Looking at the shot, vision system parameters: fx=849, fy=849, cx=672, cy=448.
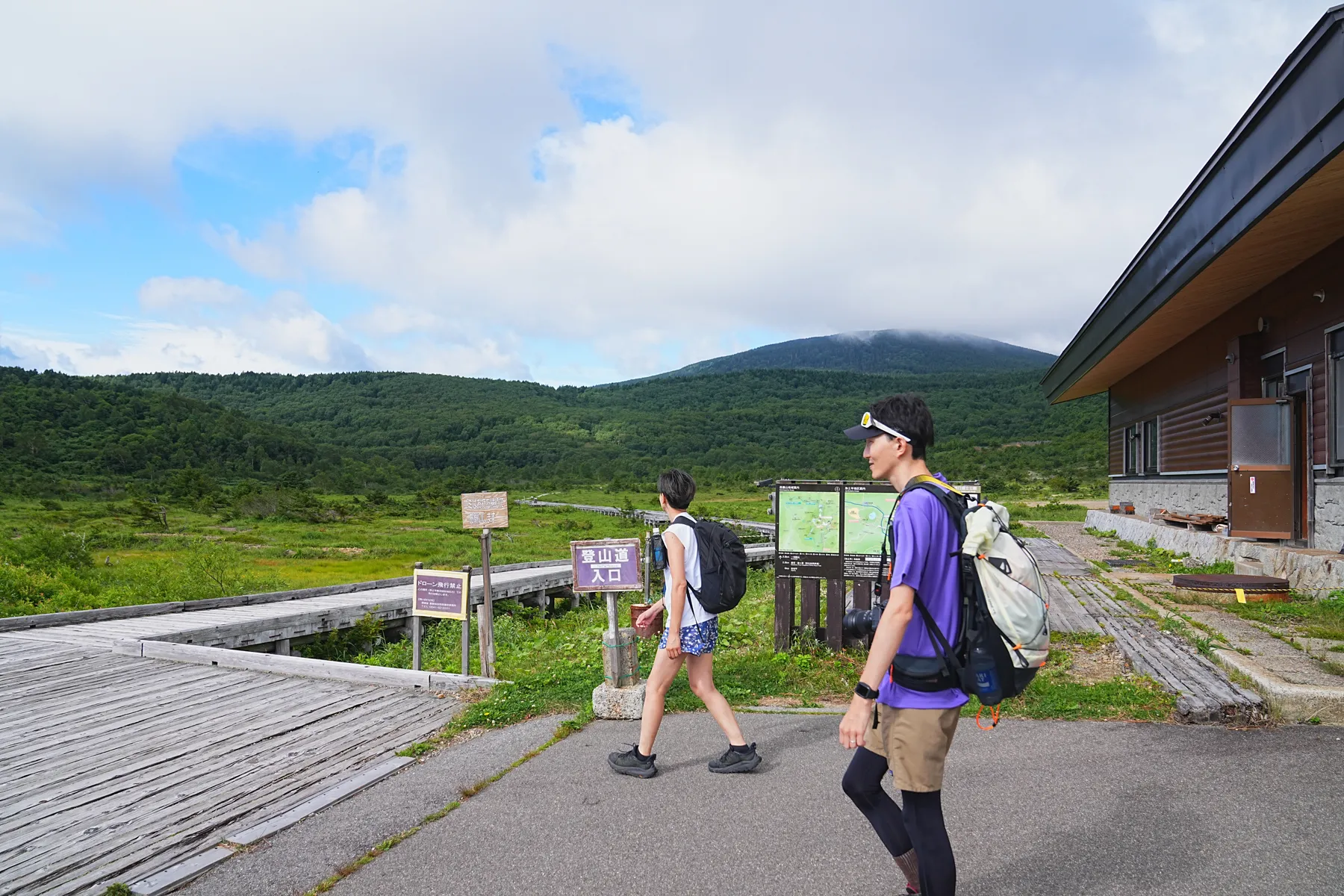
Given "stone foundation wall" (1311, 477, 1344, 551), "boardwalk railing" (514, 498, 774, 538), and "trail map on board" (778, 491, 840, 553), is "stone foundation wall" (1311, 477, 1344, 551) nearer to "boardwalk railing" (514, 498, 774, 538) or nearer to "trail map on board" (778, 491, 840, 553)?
"trail map on board" (778, 491, 840, 553)

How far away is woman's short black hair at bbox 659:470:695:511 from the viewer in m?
4.95

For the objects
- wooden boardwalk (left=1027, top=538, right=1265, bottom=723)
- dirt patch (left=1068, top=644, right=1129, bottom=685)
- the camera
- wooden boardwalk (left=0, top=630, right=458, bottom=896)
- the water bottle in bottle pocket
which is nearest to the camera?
the water bottle in bottle pocket

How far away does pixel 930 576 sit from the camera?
115 inches

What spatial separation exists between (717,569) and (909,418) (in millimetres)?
2049

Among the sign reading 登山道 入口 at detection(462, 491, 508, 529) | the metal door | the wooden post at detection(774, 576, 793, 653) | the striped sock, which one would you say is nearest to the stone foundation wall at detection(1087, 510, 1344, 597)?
the metal door

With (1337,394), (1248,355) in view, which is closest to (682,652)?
(1337,394)

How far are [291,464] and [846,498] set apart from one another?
302 ft

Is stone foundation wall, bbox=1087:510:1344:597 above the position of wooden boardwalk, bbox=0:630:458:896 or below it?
above

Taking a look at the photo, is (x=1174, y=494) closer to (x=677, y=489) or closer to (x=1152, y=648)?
(x=1152, y=648)

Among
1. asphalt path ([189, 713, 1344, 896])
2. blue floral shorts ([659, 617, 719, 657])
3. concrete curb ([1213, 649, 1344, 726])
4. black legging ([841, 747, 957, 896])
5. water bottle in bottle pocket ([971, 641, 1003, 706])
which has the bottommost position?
asphalt path ([189, 713, 1344, 896])

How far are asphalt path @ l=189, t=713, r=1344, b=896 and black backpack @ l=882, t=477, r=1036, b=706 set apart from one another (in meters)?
1.13

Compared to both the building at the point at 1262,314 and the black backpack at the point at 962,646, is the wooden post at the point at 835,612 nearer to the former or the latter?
the black backpack at the point at 962,646

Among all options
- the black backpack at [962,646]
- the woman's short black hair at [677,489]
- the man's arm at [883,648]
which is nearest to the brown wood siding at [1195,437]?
the woman's short black hair at [677,489]

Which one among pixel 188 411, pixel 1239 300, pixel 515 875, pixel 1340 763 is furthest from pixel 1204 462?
pixel 188 411
